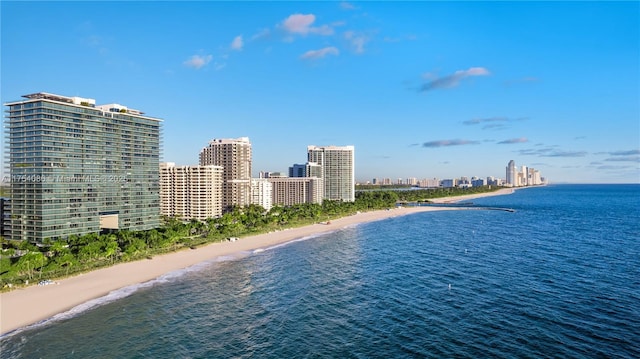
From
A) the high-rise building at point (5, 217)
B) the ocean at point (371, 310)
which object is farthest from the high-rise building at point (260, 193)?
the high-rise building at point (5, 217)

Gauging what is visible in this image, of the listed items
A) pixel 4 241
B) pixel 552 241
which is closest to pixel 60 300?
Result: pixel 4 241

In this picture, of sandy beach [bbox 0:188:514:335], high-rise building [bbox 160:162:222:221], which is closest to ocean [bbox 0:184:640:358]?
sandy beach [bbox 0:188:514:335]

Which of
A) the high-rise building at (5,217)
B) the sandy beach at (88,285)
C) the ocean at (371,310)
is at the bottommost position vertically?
the ocean at (371,310)

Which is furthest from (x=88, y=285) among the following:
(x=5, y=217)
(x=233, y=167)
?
(x=233, y=167)

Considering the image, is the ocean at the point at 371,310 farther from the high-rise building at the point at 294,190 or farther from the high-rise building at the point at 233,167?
the high-rise building at the point at 294,190

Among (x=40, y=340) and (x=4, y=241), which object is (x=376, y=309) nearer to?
(x=40, y=340)

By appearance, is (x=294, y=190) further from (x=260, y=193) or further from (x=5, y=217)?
(x=5, y=217)
